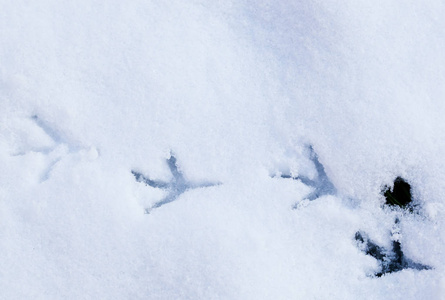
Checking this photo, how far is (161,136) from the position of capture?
111 cm

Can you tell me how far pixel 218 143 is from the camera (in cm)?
110

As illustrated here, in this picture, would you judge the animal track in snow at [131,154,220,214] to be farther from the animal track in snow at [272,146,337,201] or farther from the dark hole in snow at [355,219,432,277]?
the dark hole in snow at [355,219,432,277]

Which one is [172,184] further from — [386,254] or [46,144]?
[386,254]

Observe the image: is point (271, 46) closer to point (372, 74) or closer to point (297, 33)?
point (297, 33)

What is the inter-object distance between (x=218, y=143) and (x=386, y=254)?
1.63 feet

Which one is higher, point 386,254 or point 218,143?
point 218,143

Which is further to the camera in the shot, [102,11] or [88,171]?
[102,11]

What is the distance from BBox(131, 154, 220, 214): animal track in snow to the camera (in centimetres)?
110

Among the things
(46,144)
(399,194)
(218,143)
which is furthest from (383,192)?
(46,144)

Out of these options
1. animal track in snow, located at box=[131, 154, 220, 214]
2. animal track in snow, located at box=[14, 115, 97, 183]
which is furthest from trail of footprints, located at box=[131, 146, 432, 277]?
animal track in snow, located at box=[14, 115, 97, 183]

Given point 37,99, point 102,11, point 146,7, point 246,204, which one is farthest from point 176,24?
point 246,204

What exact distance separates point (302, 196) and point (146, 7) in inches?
26.1

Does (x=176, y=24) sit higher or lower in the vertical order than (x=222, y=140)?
higher

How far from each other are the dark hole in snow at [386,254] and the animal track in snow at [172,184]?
1.29 feet
